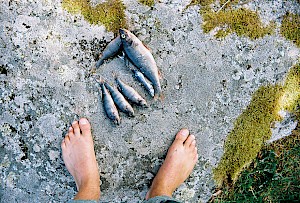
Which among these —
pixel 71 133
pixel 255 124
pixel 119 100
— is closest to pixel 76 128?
pixel 71 133

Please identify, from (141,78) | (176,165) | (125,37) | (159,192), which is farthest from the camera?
(176,165)

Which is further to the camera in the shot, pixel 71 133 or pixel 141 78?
pixel 71 133

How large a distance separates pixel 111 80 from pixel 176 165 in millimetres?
832

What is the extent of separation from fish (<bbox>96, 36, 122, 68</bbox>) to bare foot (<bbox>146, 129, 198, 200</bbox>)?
30.5 inches

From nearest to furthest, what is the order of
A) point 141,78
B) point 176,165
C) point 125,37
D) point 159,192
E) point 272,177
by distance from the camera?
point 125,37, point 141,78, point 159,192, point 176,165, point 272,177

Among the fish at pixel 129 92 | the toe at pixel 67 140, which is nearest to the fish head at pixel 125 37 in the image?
the fish at pixel 129 92

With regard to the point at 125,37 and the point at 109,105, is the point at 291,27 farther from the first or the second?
the point at 109,105

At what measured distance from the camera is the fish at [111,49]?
288 centimetres

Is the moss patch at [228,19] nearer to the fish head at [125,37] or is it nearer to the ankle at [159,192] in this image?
the fish head at [125,37]

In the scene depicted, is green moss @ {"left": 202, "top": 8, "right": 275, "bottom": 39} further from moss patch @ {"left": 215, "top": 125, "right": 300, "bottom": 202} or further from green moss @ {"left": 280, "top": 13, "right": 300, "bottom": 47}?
moss patch @ {"left": 215, "top": 125, "right": 300, "bottom": 202}

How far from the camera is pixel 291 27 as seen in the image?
3.04 meters

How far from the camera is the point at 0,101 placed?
9.66 feet

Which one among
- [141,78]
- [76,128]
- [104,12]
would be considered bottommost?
[76,128]

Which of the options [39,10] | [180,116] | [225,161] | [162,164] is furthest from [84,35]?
[225,161]
